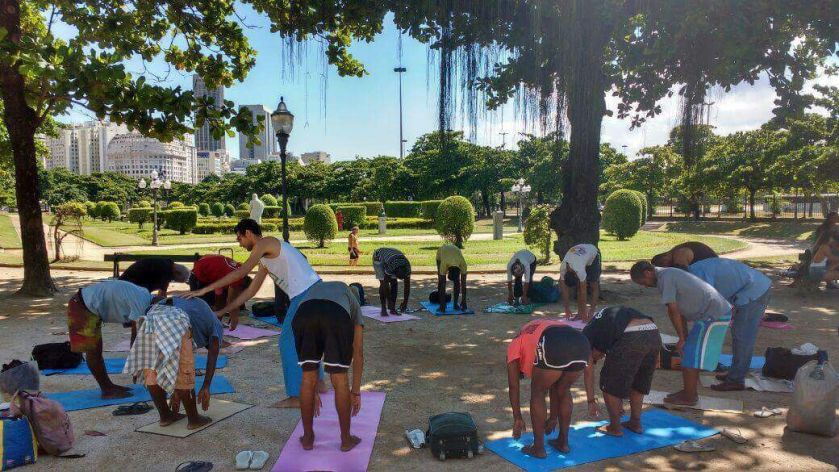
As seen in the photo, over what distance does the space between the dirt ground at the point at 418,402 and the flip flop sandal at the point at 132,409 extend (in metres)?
0.08

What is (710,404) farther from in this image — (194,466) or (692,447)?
(194,466)

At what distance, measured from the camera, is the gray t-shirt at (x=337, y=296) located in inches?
156

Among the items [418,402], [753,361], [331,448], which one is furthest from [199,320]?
[753,361]

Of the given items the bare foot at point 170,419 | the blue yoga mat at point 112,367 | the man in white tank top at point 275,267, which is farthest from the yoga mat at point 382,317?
Result: the bare foot at point 170,419

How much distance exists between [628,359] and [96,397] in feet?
16.5

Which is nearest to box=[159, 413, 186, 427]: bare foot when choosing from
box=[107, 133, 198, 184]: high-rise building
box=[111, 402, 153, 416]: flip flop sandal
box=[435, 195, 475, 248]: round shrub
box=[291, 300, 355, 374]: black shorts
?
box=[111, 402, 153, 416]: flip flop sandal

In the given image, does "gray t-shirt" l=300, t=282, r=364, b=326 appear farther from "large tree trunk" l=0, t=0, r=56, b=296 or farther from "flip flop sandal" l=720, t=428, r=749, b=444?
"large tree trunk" l=0, t=0, r=56, b=296

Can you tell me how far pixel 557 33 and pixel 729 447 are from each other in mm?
5358

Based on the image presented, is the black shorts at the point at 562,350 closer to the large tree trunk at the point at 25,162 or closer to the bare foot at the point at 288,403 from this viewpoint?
the bare foot at the point at 288,403

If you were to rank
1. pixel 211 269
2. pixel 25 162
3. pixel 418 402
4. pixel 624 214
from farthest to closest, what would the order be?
pixel 624 214, pixel 25 162, pixel 211 269, pixel 418 402

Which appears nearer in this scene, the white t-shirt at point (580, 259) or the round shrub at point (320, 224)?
the white t-shirt at point (580, 259)

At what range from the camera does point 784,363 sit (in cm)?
580

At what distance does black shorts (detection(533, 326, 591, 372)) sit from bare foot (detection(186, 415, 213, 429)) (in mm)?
2881

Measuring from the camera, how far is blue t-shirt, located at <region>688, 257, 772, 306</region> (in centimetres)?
545
